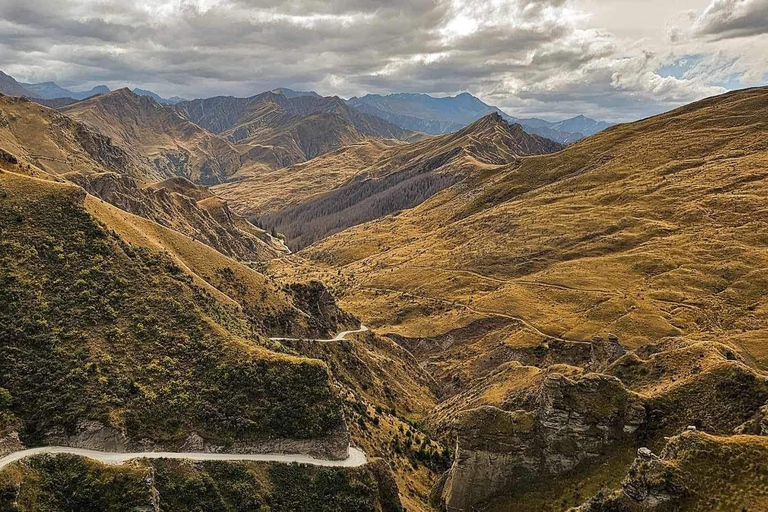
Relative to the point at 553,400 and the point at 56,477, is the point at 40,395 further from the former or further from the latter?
the point at 553,400

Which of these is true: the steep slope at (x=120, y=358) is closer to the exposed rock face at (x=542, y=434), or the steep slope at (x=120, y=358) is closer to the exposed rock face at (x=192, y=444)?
the exposed rock face at (x=192, y=444)

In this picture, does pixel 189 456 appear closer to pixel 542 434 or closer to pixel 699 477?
pixel 542 434

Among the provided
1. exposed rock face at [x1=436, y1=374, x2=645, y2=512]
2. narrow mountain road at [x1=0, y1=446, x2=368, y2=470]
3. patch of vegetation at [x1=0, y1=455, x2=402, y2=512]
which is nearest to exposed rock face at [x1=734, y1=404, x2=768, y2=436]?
exposed rock face at [x1=436, y1=374, x2=645, y2=512]

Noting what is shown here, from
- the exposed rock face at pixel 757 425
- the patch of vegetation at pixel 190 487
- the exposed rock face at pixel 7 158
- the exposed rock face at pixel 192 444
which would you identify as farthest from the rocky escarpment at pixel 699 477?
the exposed rock face at pixel 7 158

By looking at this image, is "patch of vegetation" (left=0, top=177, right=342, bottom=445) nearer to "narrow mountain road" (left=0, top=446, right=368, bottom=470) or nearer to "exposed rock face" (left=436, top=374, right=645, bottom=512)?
"narrow mountain road" (left=0, top=446, right=368, bottom=470)

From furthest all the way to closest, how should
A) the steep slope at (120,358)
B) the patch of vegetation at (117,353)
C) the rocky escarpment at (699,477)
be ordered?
the patch of vegetation at (117,353), the steep slope at (120,358), the rocky escarpment at (699,477)

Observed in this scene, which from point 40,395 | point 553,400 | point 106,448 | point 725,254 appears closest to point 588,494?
point 553,400
